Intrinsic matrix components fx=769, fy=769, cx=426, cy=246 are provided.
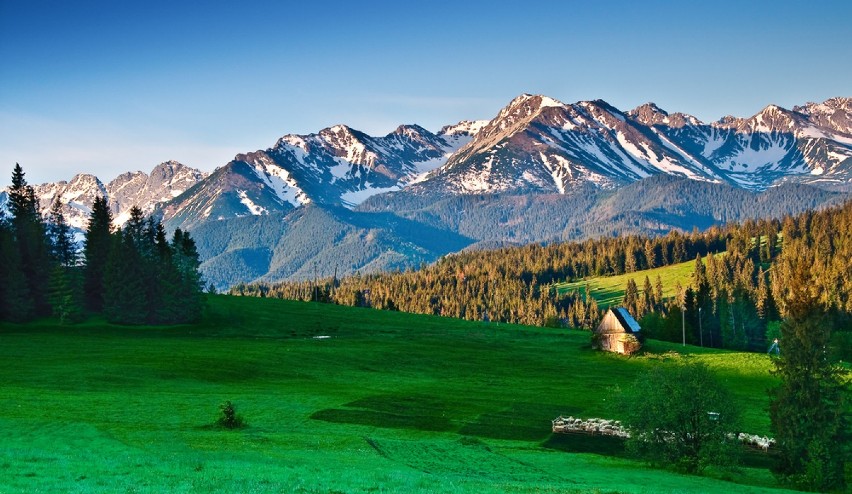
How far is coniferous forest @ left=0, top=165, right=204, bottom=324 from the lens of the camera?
122 m

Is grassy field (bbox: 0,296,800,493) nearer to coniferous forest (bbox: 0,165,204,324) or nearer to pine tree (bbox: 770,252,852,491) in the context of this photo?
pine tree (bbox: 770,252,852,491)

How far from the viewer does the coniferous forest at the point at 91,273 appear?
399ft

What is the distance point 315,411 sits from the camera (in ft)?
212

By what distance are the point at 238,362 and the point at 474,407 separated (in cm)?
3308

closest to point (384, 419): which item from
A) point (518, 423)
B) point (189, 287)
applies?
point (518, 423)

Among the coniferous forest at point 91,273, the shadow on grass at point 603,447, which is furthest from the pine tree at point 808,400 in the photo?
the coniferous forest at point 91,273

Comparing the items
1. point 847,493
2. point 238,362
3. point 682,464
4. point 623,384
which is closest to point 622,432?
point 682,464

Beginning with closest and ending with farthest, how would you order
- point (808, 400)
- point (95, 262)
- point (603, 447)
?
point (808, 400) → point (603, 447) → point (95, 262)

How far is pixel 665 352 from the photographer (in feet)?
422

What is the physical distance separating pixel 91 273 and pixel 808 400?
380 ft

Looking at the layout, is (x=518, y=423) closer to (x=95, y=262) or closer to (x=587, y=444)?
(x=587, y=444)

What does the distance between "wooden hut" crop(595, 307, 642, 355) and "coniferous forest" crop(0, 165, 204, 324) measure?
71790mm

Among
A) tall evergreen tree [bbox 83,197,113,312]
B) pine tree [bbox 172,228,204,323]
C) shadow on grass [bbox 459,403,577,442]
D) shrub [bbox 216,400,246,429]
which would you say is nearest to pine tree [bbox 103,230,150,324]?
tall evergreen tree [bbox 83,197,113,312]

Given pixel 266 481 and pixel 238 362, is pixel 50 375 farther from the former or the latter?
pixel 266 481
